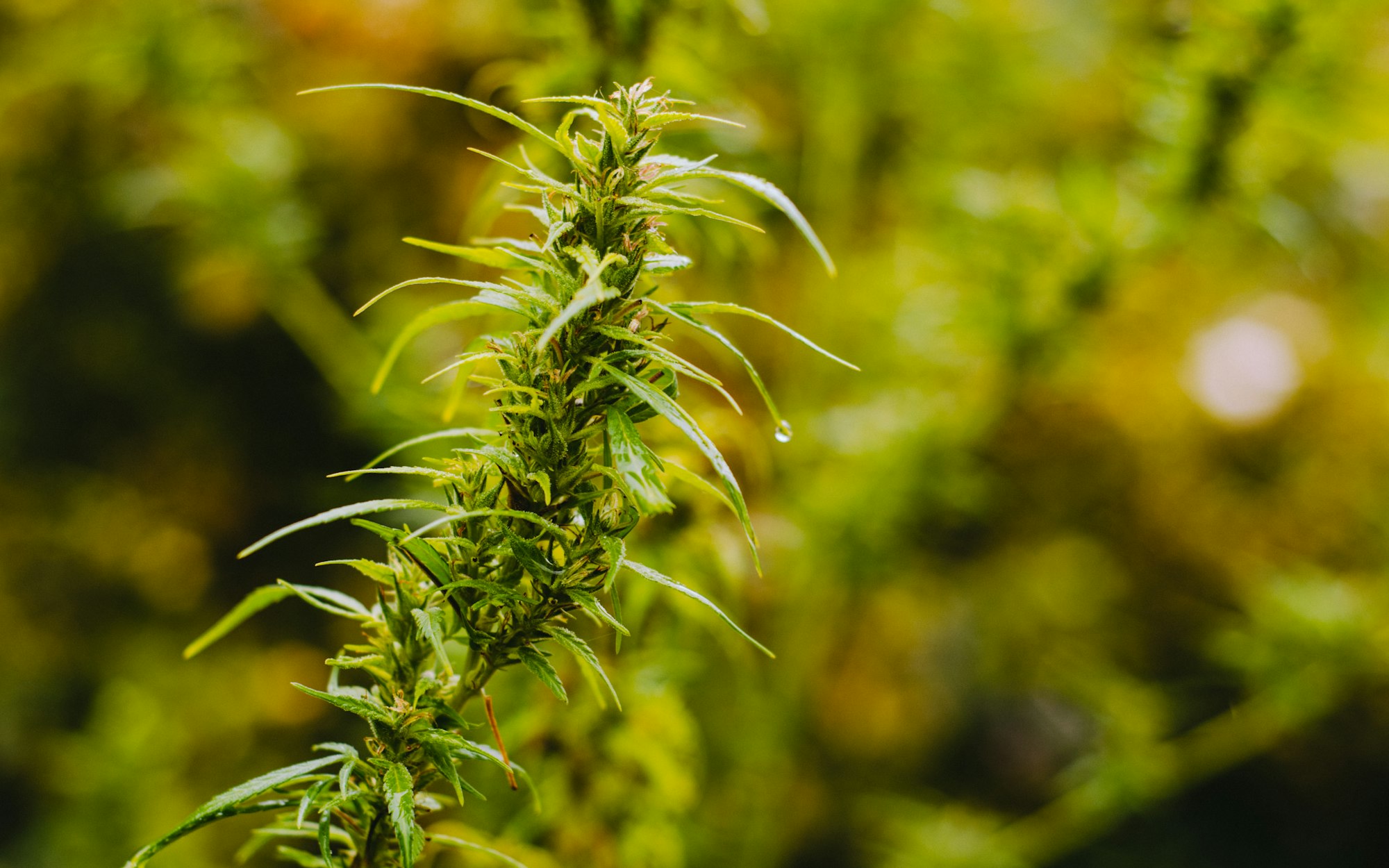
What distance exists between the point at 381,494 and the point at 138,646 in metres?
0.55

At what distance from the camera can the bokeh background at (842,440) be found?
2.76ft

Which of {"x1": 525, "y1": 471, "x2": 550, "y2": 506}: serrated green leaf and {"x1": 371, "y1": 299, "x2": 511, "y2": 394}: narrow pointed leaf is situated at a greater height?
{"x1": 371, "y1": 299, "x2": 511, "y2": 394}: narrow pointed leaf

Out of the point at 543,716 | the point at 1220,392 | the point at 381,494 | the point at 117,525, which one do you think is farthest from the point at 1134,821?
the point at 117,525

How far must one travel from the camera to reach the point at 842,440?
874mm

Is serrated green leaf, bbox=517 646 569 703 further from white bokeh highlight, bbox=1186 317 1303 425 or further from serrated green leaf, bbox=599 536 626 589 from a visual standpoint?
white bokeh highlight, bbox=1186 317 1303 425

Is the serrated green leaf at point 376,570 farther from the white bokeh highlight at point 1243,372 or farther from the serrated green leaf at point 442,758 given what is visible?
the white bokeh highlight at point 1243,372

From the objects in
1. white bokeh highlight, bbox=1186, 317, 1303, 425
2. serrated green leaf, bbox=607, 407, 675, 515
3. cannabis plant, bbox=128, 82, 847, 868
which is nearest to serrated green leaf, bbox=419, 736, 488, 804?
cannabis plant, bbox=128, 82, 847, 868

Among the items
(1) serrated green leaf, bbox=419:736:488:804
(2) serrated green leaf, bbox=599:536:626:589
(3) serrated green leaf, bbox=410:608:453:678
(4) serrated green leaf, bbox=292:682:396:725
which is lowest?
(1) serrated green leaf, bbox=419:736:488:804

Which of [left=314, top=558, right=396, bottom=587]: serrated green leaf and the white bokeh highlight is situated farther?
the white bokeh highlight

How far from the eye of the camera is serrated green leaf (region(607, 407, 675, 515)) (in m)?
0.22

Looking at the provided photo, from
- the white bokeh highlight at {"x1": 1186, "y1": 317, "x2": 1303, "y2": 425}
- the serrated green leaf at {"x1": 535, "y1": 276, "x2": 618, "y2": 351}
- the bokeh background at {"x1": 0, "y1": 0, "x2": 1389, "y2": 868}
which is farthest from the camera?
the white bokeh highlight at {"x1": 1186, "y1": 317, "x2": 1303, "y2": 425}

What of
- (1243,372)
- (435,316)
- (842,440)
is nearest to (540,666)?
(435,316)

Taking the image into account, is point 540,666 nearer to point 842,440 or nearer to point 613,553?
point 613,553

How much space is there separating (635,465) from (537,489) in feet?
0.16
